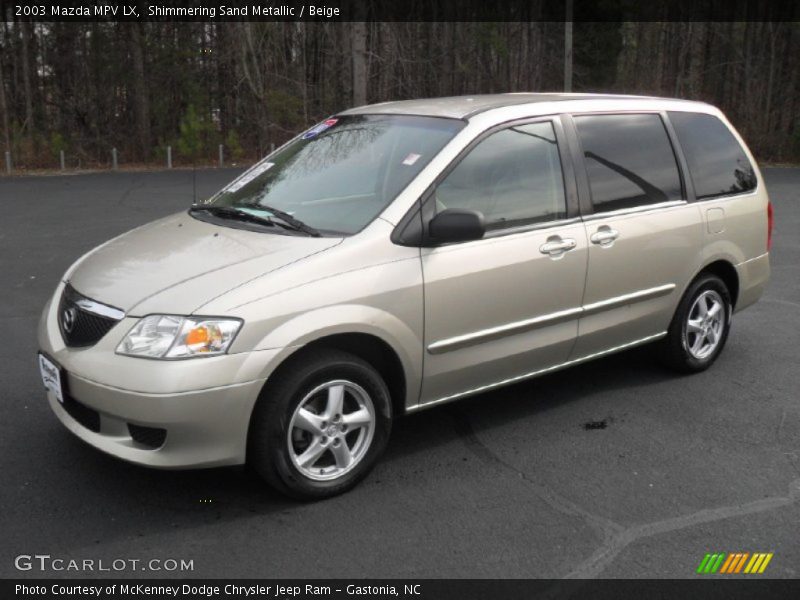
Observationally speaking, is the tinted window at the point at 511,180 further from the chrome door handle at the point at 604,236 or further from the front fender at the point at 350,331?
the front fender at the point at 350,331

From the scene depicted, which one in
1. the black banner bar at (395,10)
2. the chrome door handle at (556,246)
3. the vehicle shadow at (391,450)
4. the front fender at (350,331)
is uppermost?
the black banner bar at (395,10)

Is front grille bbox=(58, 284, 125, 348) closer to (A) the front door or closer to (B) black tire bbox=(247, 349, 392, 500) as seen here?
(B) black tire bbox=(247, 349, 392, 500)

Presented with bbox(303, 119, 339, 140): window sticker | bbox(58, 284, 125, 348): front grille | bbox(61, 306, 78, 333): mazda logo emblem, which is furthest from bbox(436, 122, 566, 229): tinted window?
bbox(61, 306, 78, 333): mazda logo emblem

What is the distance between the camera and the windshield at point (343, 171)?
13.9 ft

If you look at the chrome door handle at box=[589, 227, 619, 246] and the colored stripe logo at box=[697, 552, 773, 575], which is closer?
the colored stripe logo at box=[697, 552, 773, 575]

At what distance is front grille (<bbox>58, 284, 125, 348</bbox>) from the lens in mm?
3693

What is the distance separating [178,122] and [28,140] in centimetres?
553

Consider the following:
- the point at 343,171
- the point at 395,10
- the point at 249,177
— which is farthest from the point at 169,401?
the point at 395,10

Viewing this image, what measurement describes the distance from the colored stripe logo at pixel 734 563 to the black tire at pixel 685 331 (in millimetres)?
2205

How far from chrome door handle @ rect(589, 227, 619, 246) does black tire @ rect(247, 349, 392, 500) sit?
154cm

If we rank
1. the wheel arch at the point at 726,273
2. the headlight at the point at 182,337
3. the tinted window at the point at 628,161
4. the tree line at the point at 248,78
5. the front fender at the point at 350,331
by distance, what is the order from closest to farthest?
the headlight at the point at 182,337, the front fender at the point at 350,331, the tinted window at the point at 628,161, the wheel arch at the point at 726,273, the tree line at the point at 248,78

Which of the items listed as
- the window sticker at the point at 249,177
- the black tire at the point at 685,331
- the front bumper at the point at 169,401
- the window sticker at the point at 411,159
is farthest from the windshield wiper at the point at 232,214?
the black tire at the point at 685,331

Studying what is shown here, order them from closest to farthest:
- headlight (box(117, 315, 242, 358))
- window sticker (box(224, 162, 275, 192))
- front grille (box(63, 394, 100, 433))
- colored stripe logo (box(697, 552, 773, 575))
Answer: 1. colored stripe logo (box(697, 552, 773, 575))
2. headlight (box(117, 315, 242, 358))
3. front grille (box(63, 394, 100, 433))
4. window sticker (box(224, 162, 275, 192))
